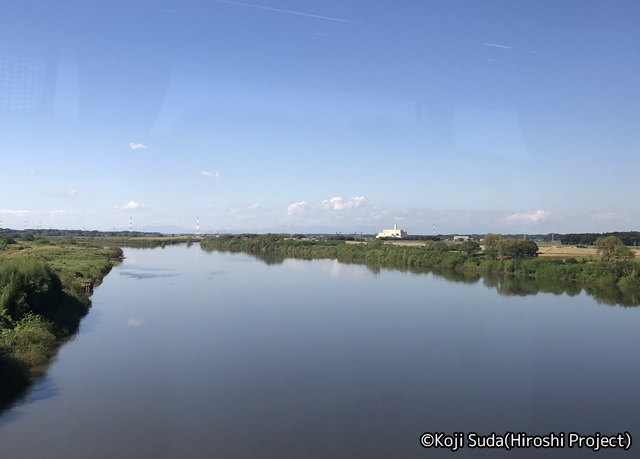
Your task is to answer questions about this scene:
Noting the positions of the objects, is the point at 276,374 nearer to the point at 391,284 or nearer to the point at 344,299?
the point at 344,299

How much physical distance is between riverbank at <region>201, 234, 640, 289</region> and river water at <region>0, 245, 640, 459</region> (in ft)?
24.2

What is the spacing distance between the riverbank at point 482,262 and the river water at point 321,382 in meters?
7.38

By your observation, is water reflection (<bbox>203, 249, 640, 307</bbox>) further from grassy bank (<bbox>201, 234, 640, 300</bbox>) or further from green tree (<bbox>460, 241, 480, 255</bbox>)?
green tree (<bbox>460, 241, 480, 255</bbox>)

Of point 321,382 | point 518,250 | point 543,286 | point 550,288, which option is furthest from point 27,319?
point 518,250

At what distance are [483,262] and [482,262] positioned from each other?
82 millimetres

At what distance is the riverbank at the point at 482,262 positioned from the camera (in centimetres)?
1931

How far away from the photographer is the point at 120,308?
12594 mm

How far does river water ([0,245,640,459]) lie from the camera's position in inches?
195

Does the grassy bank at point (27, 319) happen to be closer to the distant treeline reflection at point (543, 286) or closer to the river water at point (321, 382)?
the river water at point (321, 382)

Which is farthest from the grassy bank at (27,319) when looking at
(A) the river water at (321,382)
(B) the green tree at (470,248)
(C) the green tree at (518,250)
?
(B) the green tree at (470,248)

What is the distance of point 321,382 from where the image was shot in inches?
266

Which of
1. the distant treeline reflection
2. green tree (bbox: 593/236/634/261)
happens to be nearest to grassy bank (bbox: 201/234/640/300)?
the distant treeline reflection

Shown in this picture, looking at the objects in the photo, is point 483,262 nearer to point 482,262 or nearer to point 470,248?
point 482,262

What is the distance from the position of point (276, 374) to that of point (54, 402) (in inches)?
112
